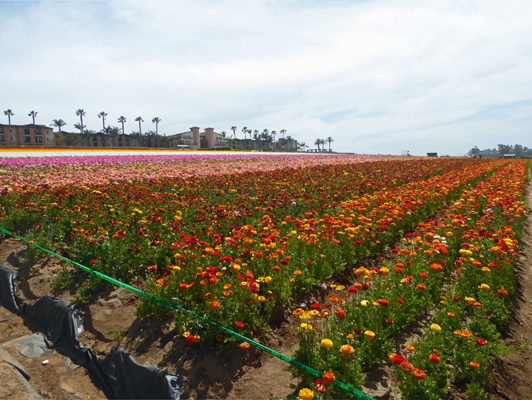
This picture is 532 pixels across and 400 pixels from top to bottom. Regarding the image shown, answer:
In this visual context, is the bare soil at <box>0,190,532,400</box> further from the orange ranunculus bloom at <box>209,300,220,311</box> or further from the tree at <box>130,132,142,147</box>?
the tree at <box>130,132,142,147</box>

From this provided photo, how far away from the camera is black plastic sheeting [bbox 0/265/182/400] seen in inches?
109

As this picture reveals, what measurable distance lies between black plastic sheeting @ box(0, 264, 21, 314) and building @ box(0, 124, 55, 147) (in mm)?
107286

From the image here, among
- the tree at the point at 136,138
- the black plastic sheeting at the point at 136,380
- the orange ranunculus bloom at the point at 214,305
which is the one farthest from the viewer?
the tree at the point at 136,138

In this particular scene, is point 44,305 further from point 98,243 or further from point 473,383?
point 473,383

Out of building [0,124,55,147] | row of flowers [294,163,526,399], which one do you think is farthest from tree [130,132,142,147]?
row of flowers [294,163,526,399]

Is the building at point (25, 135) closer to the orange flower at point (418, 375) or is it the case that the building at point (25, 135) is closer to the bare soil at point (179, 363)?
the bare soil at point (179, 363)

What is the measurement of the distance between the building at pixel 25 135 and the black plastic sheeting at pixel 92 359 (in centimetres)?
10842

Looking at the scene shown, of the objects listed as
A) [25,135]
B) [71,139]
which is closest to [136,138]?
[71,139]

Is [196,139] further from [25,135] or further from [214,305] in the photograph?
[214,305]

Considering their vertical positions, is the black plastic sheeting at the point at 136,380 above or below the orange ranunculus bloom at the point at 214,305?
below

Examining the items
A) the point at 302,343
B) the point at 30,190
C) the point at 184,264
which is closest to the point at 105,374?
the point at 184,264

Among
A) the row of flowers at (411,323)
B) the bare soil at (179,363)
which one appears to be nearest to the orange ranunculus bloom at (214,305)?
the bare soil at (179,363)

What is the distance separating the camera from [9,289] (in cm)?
466

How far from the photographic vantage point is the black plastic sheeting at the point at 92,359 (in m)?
2.76
